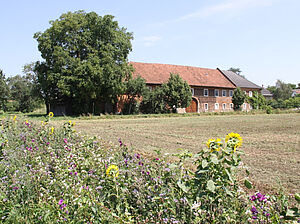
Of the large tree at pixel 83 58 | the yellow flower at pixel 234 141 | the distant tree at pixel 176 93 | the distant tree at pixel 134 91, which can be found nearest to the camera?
the yellow flower at pixel 234 141

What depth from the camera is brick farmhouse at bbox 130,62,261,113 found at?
155ft

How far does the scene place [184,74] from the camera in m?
51.0

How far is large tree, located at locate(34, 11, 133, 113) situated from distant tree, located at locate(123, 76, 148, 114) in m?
1.59

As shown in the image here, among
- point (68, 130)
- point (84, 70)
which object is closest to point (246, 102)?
point (84, 70)

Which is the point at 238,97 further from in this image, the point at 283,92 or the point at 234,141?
the point at 283,92

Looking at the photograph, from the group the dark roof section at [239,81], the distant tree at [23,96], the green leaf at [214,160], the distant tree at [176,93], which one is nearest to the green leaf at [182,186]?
the green leaf at [214,160]

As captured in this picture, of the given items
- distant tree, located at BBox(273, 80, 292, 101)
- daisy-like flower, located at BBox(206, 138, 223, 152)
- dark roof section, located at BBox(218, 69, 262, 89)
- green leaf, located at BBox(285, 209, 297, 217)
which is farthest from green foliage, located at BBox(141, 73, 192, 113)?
distant tree, located at BBox(273, 80, 292, 101)

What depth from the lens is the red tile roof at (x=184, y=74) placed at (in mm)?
46197

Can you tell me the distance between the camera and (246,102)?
56156 millimetres

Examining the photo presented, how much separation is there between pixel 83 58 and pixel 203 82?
2388 centimetres

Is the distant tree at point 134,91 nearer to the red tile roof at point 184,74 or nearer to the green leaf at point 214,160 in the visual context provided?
the red tile roof at point 184,74

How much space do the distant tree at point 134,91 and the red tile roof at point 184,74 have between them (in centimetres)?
491

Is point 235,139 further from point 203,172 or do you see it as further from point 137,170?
point 137,170

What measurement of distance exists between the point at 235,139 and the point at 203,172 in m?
0.49
